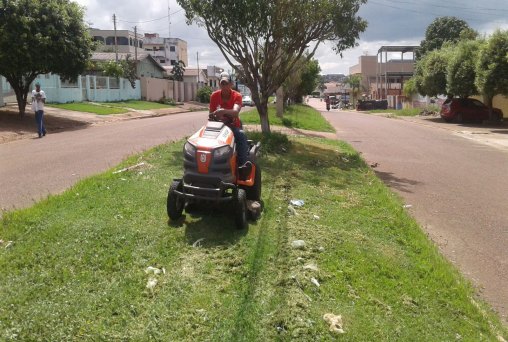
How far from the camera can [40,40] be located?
1777 centimetres

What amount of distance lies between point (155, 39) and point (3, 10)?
8398 centimetres

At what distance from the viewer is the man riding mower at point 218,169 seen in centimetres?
522

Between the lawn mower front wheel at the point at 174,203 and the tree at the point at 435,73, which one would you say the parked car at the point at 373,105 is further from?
the lawn mower front wheel at the point at 174,203

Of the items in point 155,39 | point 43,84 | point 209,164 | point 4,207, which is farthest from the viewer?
point 155,39

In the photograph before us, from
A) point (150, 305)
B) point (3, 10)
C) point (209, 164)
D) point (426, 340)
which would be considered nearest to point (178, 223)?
point (209, 164)

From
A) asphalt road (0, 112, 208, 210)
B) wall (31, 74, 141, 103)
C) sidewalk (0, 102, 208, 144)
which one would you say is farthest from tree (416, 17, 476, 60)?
asphalt road (0, 112, 208, 210)

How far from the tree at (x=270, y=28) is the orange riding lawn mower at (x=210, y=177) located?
7896 mm

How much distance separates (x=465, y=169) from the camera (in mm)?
12945

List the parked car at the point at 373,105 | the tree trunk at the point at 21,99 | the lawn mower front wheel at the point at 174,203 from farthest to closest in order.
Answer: the parked car at the point at 373,105 < the tree trunk at the point at 21,99 < the lawn mower front wheel at the point at 174,203

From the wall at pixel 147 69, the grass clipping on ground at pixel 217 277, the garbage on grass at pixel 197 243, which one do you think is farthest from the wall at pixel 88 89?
the garbage on grass at pixel 197 243

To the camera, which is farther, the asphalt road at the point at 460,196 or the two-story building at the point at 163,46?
the two-story building at the point at 163,46

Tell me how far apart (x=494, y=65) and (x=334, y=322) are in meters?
24.3

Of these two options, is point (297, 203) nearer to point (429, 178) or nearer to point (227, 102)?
point (227, 102)

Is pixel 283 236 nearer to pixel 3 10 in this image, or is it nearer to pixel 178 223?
pixel 178 223
